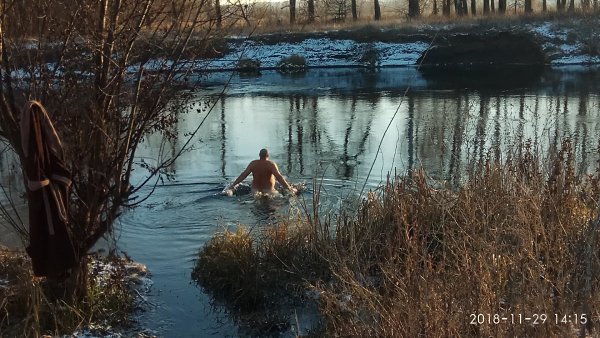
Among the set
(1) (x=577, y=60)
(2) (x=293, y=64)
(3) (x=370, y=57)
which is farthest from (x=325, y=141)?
(1) (x=577, y=60)

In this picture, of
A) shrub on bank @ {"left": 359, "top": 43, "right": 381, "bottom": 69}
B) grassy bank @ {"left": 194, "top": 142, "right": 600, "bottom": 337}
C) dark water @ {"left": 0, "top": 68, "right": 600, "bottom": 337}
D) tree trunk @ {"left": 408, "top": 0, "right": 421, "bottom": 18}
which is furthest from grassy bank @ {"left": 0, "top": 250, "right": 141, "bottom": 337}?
tree trunk @ {"left": 408, "top": 0, "right": 421, "bottom": 18}

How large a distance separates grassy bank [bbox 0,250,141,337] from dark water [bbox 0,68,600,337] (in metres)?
0.44

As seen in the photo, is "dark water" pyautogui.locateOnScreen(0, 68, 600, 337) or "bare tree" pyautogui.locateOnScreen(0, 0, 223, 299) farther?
"dark water" pyautogui.locateOnScreen(0, 68, 600, 337)

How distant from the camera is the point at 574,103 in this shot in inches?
826

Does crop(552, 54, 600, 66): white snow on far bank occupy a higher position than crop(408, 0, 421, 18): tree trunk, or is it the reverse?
crop(408, 0, 421, 18): tree trunk

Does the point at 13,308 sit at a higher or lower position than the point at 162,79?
lower

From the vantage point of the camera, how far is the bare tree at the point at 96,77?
5.29 meters

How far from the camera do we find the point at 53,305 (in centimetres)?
577

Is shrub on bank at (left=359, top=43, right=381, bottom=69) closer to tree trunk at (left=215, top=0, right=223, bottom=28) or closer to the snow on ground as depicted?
the snow on ground

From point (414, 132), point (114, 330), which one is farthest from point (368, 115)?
point (114, 330)

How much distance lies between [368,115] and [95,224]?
15.4m

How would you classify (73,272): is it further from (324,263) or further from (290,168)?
(290,168)

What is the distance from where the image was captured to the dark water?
866cm

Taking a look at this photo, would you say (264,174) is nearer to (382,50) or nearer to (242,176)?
(242,176)
